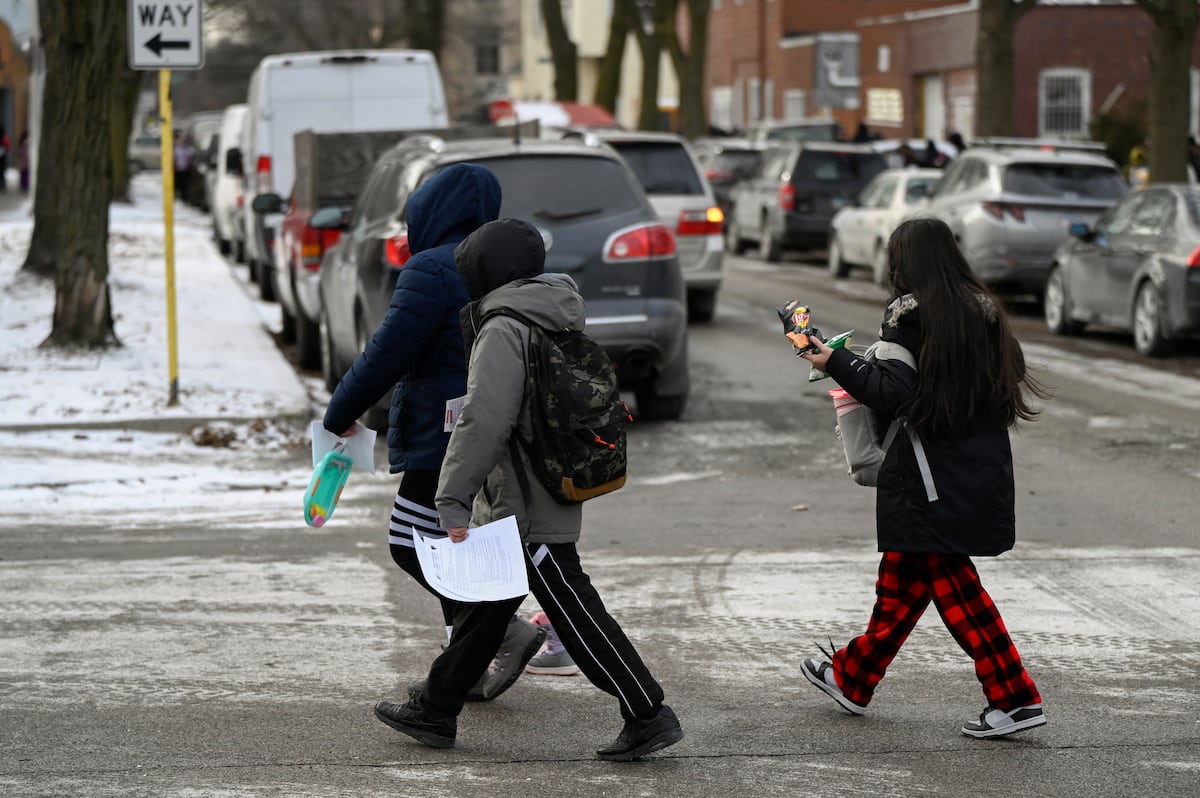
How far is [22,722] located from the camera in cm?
570

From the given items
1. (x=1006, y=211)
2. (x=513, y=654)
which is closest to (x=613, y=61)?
(x=1006, y=211)

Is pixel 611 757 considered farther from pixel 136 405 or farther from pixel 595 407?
pixel 136 405

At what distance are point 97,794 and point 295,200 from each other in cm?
1261

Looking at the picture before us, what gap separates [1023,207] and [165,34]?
10.5m

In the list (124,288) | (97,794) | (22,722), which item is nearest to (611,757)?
(97,794)

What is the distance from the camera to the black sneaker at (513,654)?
234 inches

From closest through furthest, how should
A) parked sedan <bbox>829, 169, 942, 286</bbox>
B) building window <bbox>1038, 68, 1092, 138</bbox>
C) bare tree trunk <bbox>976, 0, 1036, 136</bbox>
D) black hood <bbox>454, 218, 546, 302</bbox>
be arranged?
black hood <bbox>454, 218, 546, 302</bbox>
parked sedan <bbox>829, 169, 942, 286</bbox>
bare tree trunk <bbox>976, 0, 1036, 136</bbox>
building window <bbox>1038, 68, 1092, 138</bbox>

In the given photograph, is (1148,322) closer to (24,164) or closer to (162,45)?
(162,45)

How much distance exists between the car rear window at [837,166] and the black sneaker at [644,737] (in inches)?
898

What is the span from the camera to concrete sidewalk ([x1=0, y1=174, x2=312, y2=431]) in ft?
38.8

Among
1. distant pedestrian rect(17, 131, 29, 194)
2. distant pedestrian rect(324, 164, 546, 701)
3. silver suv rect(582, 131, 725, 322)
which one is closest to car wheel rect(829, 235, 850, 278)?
silver suv rect(582, 131, 725, 322)

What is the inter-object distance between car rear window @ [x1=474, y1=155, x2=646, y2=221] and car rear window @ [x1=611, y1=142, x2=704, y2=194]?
7285 millimetres

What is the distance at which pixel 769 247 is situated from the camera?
28.3m

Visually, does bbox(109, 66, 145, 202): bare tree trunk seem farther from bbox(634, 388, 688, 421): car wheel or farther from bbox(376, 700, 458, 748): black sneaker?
bbox(376, 700, 458, 748): black sneaker
